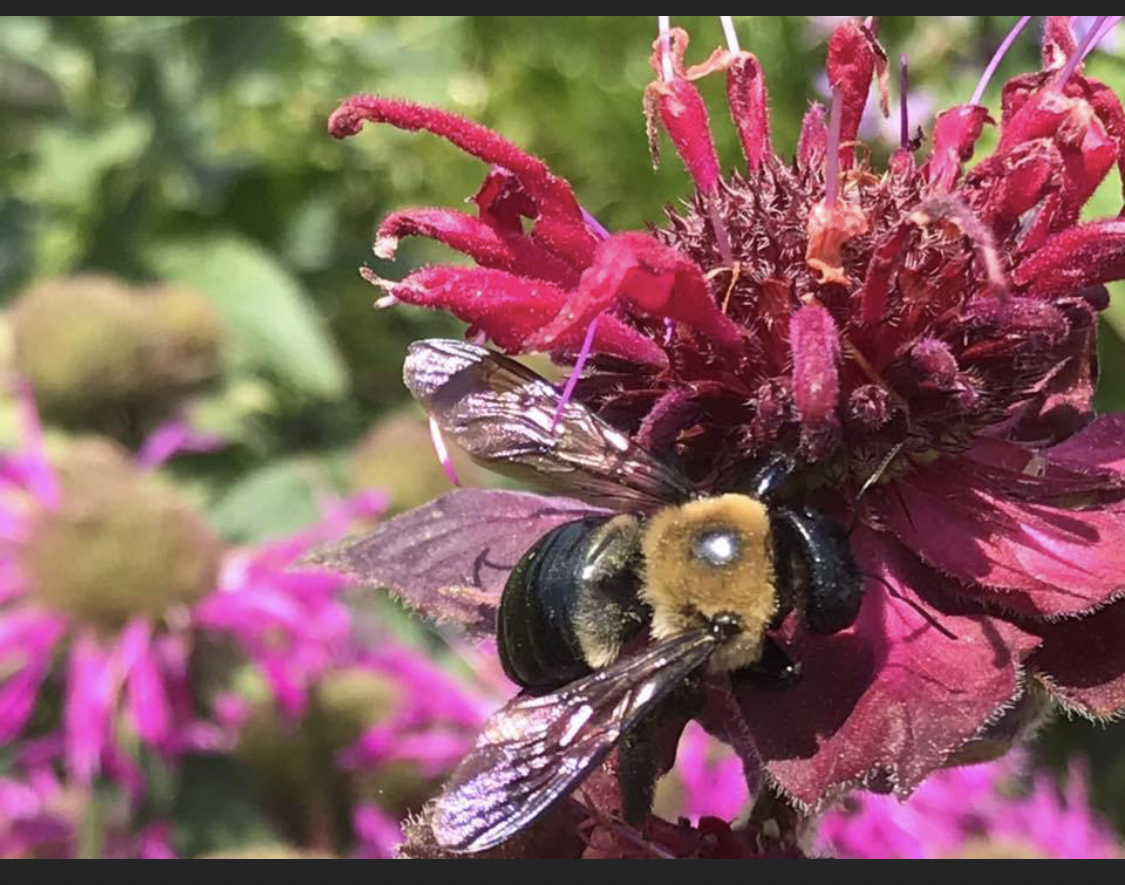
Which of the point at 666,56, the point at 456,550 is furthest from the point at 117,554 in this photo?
the point at 666,56

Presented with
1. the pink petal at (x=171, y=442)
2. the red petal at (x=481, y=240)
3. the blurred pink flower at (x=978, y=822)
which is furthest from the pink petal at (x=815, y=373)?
the pink petal at (x=171, y=442)

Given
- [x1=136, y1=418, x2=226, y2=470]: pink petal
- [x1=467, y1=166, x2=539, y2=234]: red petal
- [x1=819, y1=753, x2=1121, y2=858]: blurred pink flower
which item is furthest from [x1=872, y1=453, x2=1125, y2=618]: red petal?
[x1=136, y1=418, x2=226, y2=470]: pink petal

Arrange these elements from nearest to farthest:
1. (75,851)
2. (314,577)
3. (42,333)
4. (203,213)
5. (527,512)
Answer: (527,512)
(75,851)
(314,577)
(42,333)
(203,213)

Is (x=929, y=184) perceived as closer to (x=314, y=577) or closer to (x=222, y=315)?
(x=314, y=577)

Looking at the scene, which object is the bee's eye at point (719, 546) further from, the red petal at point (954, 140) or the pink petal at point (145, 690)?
the pink petal at point (145, 690)

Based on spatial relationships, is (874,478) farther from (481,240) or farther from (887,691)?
(481,240)

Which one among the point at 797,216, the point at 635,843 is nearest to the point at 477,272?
the point at 797,216
